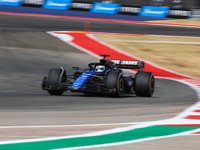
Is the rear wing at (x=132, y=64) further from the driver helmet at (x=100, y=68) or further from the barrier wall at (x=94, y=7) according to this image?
the barrier wall at (x=94, y=7)

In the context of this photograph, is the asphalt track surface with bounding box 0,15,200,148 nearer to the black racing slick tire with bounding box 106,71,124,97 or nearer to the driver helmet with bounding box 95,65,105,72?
the black racing slick tire with bounding box 106,71,124,97

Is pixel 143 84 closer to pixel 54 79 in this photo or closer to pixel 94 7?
pixel 54 79

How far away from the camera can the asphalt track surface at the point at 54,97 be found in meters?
7.21

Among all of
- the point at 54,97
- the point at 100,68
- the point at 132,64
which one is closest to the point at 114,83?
the point at 100,68

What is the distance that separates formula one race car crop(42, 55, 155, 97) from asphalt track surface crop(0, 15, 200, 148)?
0.26 meters

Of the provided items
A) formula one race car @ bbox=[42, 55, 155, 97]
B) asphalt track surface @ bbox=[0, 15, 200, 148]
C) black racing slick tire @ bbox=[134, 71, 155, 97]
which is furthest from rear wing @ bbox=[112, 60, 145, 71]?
asphalt track surface @ bbox=[0, 15, 200, 148]

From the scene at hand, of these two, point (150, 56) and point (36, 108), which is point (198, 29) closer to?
point (150, 56)

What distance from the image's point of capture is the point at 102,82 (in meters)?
11.0

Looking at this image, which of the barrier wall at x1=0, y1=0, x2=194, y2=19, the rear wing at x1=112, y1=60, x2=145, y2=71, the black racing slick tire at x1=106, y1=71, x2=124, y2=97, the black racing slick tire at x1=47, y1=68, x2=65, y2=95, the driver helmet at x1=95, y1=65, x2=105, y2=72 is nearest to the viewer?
the black racing slick tire at x1=106, y1=71, x2=124, y2=97

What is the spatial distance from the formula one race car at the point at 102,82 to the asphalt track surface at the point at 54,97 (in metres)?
0.26

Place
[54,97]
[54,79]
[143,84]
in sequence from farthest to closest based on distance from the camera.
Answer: [143,84], [54,79], [54,97]

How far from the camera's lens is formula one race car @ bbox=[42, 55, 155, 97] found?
10422mm

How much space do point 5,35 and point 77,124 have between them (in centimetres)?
1745

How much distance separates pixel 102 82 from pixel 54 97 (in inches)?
59.6
